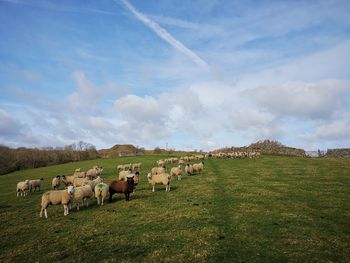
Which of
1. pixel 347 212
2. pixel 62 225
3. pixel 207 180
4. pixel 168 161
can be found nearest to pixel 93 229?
pixel 62 225

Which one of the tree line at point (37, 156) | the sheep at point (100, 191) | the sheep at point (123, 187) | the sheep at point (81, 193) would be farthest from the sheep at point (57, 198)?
the tree line at point (37, 156)

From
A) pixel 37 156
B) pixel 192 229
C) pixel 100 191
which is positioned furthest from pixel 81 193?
pixel 37 156

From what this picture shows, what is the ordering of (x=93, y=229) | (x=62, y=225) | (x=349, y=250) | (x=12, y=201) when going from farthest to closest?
(x=12, y=201) → (x=62, y=225) → (x=93, y=229) → (x=349, y=250)

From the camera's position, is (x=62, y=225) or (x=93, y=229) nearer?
(x=93, y=229)

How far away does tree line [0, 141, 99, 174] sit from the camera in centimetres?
9300

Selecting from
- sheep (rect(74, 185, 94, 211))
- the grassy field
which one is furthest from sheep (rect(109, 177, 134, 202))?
sheep (rect(74, 185, 94, 211))

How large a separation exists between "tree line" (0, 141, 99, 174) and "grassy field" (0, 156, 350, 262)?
74.5 meters

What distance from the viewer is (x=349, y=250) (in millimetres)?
13344

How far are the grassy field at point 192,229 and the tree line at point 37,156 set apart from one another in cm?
7446

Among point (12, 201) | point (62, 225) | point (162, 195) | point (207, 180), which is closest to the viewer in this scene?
point (62, 225)

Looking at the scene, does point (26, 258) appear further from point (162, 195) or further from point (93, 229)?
point (162, 195)

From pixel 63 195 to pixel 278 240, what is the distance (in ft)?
51.7

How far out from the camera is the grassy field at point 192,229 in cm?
1362

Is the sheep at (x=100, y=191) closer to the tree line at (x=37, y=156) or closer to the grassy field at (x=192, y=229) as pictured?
the grassy field at (x=192, y=229)
